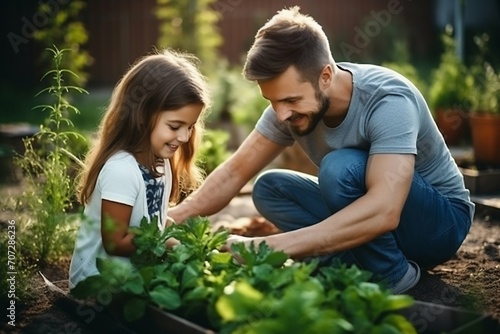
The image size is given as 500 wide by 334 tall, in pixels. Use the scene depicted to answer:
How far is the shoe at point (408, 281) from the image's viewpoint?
3119 millimetres

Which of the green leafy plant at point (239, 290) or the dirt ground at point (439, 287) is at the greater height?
the green leafy plant at point (239, 290)

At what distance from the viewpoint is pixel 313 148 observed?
11.5ft

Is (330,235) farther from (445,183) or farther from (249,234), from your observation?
(249,234)

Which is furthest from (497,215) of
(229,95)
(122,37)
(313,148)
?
(122,37)

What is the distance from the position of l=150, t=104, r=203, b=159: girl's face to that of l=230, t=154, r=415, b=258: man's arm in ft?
1.66

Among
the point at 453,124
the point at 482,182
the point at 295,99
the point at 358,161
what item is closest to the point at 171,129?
the point at 295,99

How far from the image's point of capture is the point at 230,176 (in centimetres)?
364

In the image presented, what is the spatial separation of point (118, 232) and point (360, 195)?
1037 mm

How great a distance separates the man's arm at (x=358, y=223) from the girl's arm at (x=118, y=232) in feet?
1.53

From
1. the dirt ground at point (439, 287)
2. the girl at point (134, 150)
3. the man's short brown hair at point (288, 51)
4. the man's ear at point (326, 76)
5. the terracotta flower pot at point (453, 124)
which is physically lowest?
the terracotta flower pot at point (453, 124)

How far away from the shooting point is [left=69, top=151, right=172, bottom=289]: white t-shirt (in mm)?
2839

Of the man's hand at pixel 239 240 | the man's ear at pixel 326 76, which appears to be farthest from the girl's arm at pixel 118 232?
the man's ear at pixel 326 76

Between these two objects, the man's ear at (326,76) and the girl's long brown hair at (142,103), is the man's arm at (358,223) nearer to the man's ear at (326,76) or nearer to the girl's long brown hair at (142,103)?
the man's ear at (326,76)

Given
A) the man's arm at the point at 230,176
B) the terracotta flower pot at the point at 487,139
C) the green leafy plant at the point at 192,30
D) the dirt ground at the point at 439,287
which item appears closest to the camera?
the dirt ground at the point at 439,287
